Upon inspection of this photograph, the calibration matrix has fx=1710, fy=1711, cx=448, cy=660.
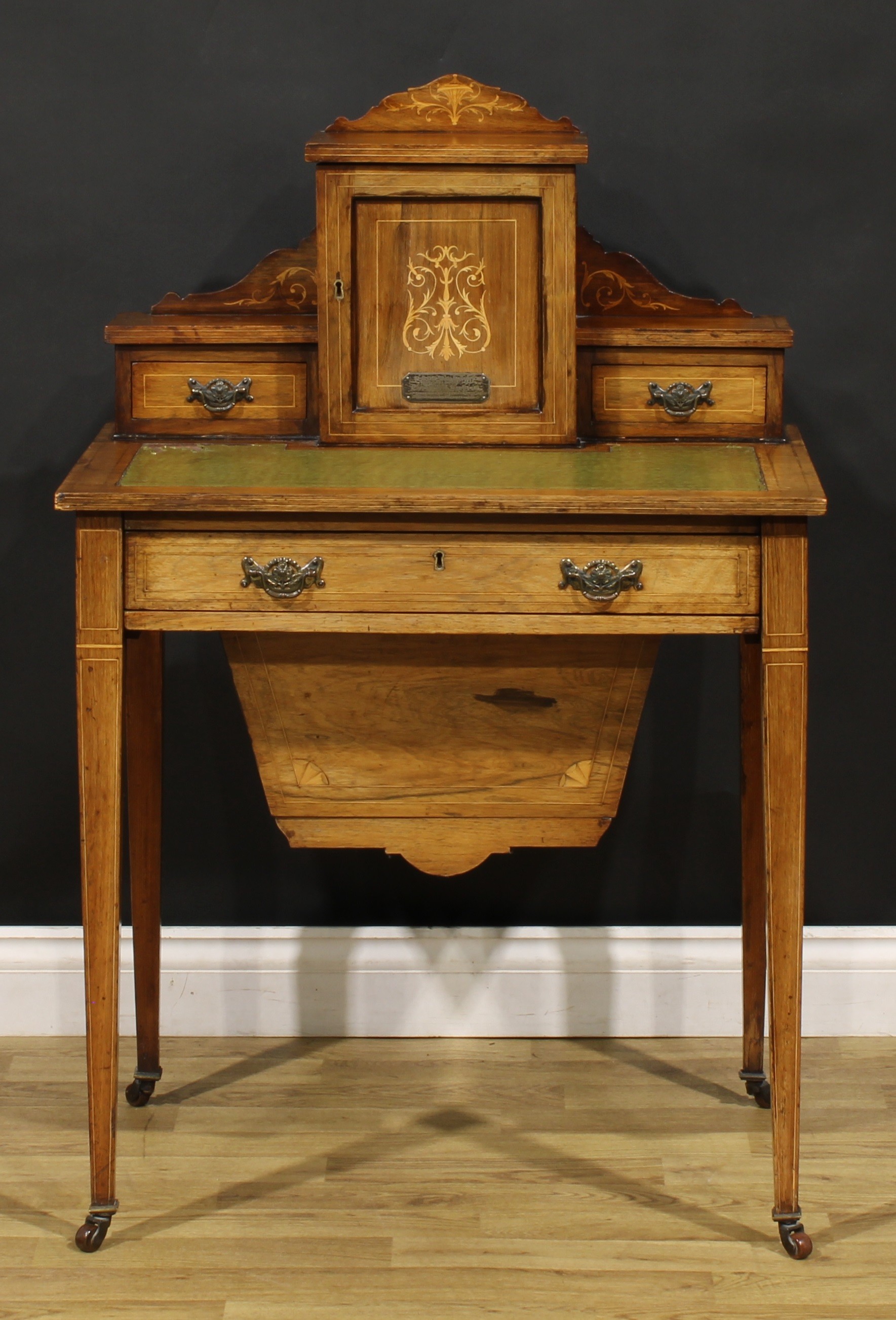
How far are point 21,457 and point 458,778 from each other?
1.03 metres

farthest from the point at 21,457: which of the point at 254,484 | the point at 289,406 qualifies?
the point at 254,484

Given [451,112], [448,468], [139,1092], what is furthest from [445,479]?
[139,1092]

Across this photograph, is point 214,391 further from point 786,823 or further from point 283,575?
point 786,823

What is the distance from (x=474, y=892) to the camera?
10.9 feet

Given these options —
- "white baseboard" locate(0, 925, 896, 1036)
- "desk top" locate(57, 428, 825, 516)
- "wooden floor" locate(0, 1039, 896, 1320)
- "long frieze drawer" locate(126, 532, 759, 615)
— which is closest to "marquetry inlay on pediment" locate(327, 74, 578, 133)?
"desk top" locate(57, 428, 825, 516)

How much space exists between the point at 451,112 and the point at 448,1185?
1741 millimetres

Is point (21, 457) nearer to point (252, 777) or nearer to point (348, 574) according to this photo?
point (252, 777)

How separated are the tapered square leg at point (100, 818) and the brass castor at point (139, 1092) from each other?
1.17ft

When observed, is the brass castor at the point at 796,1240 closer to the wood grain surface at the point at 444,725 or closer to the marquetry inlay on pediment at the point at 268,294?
the wood grain surface at the point at 444,725

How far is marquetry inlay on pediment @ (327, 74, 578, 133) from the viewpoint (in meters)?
2.66

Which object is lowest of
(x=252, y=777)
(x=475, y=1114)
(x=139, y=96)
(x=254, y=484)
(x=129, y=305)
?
(x=475, y=1114)

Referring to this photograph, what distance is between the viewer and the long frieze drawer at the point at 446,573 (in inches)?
95.8

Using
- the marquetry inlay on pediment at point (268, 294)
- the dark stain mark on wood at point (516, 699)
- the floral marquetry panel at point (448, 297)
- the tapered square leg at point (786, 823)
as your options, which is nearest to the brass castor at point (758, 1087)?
the tapered square leg at point (786, 823)

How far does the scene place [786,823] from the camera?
2.54 metres
